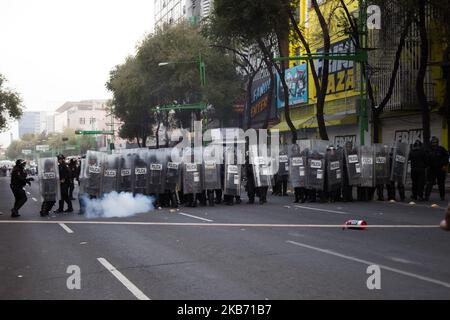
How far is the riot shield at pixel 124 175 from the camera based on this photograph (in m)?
20.2

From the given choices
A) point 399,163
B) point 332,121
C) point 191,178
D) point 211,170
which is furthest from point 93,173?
point 332,121

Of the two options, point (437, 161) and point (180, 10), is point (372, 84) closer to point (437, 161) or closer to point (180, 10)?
point (437, 161)

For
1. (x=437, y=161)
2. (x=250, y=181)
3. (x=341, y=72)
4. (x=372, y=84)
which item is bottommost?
(x=250, y=181)

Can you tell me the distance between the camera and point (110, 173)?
19844mm

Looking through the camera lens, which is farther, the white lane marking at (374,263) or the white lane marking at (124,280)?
the white lane marking at (374,263)

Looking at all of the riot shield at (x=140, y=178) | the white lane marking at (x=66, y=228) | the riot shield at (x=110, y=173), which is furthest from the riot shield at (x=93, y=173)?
the white lane marking at (x=66, y=228)

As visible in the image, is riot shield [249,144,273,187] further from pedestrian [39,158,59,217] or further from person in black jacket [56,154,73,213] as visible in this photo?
pedestrian [39,158,59,217]

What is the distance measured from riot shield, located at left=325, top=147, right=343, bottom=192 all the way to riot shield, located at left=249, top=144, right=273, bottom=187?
210cm

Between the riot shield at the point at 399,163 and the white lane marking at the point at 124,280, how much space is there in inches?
529

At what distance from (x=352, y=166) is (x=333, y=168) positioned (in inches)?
25.0

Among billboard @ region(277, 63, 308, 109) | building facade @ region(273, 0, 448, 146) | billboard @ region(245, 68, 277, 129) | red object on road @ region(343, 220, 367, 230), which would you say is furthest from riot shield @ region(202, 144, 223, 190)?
billboard @ region(245, 68, 277, 129)

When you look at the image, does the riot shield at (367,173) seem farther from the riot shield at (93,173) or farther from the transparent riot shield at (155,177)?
the riot shield at (93,173)
